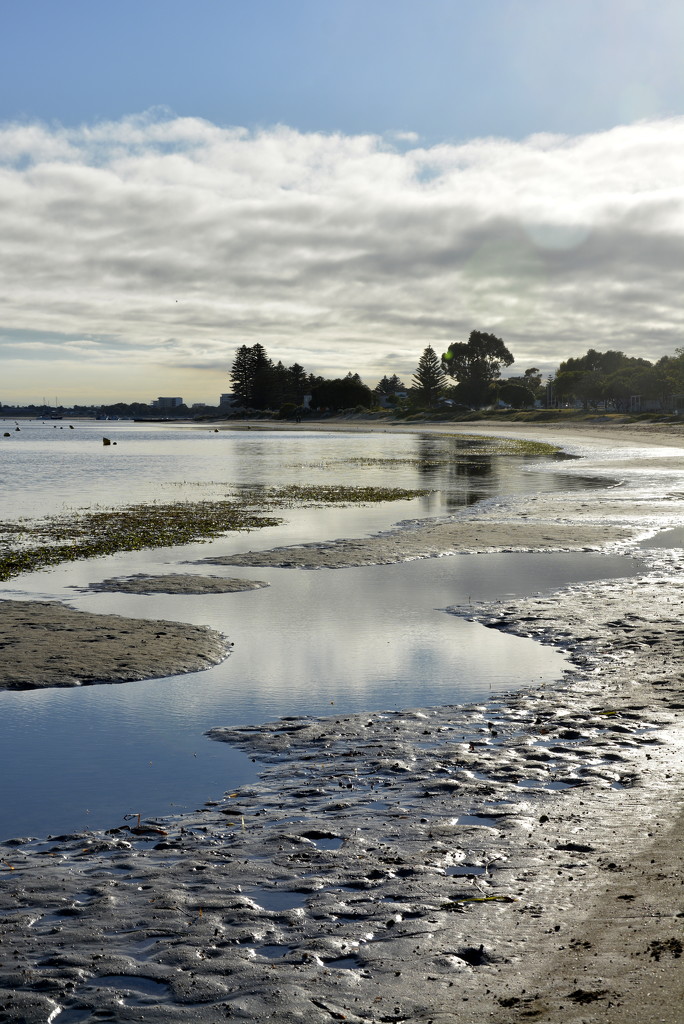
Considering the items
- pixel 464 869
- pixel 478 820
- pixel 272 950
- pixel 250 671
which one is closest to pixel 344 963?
pixel 272 950

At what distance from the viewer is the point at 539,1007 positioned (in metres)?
4.82

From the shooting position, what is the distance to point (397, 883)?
635cm

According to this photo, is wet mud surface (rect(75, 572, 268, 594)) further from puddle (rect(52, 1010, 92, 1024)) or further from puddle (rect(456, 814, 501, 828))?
puddle (rect(52, 1010, 92, 1024))

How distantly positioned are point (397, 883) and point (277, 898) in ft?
2.67

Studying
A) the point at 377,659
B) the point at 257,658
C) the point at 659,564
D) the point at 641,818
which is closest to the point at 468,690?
the point at 377,659

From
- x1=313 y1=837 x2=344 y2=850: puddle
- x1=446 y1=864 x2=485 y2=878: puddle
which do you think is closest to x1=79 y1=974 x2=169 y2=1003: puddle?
x1=313 y1=837 x2=344 y2=850: puddle

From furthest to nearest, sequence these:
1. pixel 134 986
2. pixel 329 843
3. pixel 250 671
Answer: pixel 250 671 → pixel 329 843 → pixel 134 986

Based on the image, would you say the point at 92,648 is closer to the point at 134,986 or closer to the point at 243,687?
the point at 243,687

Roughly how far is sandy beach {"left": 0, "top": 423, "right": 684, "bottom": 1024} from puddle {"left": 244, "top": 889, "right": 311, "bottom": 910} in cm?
2

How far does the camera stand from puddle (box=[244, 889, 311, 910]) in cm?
613

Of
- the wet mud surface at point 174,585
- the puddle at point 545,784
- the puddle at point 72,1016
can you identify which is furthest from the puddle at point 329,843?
the wet mud surface at point 174,585

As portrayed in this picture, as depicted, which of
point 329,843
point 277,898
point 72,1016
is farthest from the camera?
point 329,843

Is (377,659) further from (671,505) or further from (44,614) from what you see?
(671,505)

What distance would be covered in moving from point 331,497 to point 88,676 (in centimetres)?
2548
